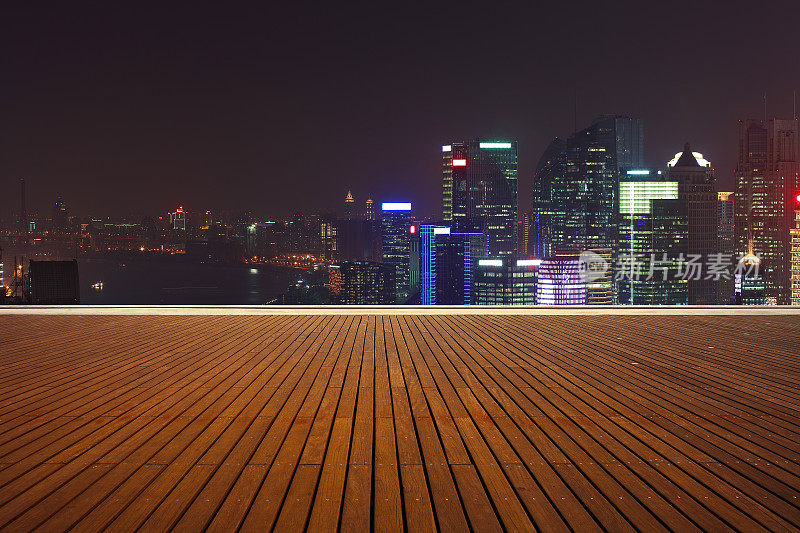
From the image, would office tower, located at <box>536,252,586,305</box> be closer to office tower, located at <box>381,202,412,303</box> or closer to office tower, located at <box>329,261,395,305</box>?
office tower, located at <box>329,261,395,305</box>

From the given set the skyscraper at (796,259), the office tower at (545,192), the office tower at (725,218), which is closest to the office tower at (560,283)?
the skyscraper at (796,259)

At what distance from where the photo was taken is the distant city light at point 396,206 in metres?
32.8

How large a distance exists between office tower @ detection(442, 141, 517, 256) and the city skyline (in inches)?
482

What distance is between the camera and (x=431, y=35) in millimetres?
23391

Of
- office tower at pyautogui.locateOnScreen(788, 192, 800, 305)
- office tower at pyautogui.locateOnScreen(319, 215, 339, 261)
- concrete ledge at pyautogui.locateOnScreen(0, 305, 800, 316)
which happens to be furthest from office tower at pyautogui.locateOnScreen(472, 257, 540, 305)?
concrete ledge at pyautogui.locateOnScreen(0, 305, 800, 316)

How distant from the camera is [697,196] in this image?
27.9 m

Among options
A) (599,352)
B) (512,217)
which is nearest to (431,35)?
(599,352)

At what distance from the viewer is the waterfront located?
14289 millimetres

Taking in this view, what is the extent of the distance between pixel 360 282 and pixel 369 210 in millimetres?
18863

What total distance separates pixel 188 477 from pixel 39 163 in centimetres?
3032

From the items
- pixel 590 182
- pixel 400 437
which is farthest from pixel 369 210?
pixel 400 437

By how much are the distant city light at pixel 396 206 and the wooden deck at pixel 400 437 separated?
28046 mm

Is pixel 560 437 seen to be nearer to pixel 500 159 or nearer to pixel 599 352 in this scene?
pixel 599 352

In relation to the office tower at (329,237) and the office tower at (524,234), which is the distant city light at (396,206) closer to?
the office tower at (329,237)
